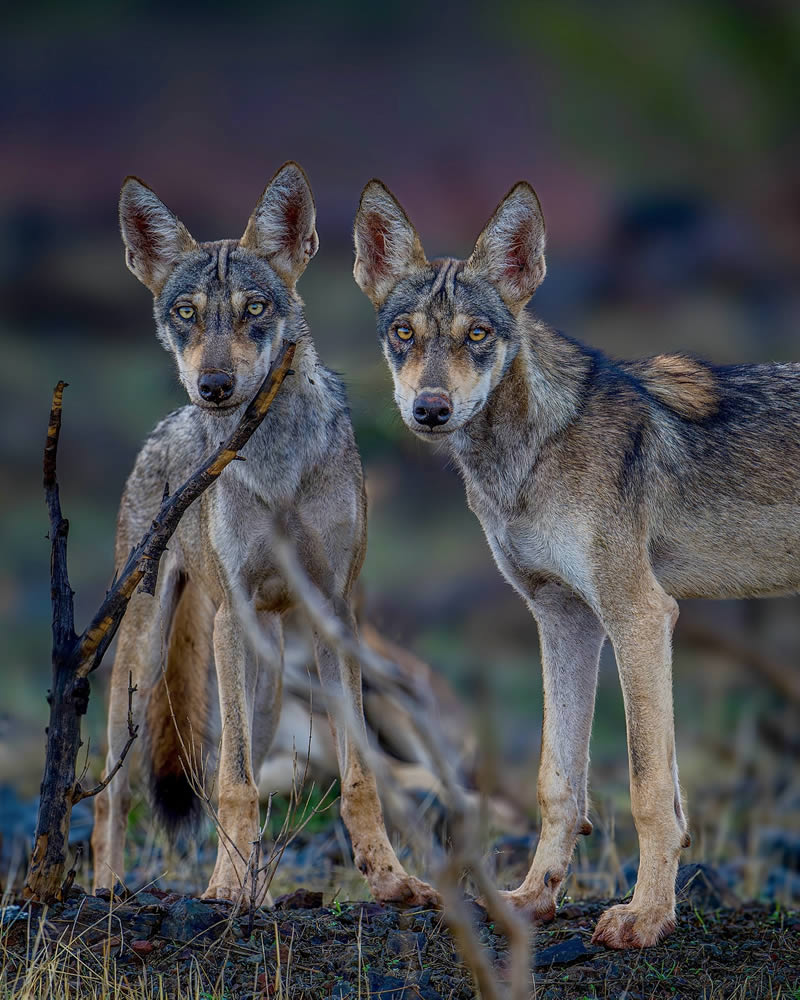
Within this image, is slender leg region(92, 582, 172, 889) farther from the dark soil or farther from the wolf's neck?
the wolf's neck

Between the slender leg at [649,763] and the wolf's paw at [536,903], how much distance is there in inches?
15.1

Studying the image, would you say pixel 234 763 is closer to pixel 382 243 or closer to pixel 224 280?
pixel 224 280

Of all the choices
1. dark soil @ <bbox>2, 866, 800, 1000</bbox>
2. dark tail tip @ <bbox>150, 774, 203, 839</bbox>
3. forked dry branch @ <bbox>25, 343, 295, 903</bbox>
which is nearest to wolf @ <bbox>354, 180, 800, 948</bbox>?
dark soil @ <bbox>2, 866, 800, 1000</bbox>

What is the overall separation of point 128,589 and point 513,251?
7.57 ft

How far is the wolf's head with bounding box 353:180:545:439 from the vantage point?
5.08m

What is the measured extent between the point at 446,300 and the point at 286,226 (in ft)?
3.17

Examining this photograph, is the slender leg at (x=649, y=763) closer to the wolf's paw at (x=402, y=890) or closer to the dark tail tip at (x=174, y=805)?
the wolf's paw at (x=402, y=890)

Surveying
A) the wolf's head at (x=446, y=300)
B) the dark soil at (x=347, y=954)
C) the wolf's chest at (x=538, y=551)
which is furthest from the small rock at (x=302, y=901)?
the wolf's head at (x=446, y=300)

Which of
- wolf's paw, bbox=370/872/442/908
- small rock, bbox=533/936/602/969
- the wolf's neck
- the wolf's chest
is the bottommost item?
wolf's paw, bbox=370/872/442/908

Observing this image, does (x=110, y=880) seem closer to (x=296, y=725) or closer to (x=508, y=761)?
(x=296, y=725)

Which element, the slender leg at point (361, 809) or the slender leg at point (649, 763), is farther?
the slender leg at point (361, 809)

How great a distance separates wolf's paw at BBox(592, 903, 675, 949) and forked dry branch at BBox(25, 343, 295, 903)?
2003mm

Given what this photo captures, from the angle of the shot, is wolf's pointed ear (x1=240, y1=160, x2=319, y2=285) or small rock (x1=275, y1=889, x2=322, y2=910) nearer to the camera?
small rock (x1=275, y1=889, x2=322, y2=910)

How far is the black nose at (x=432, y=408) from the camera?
Result: 4.93m
